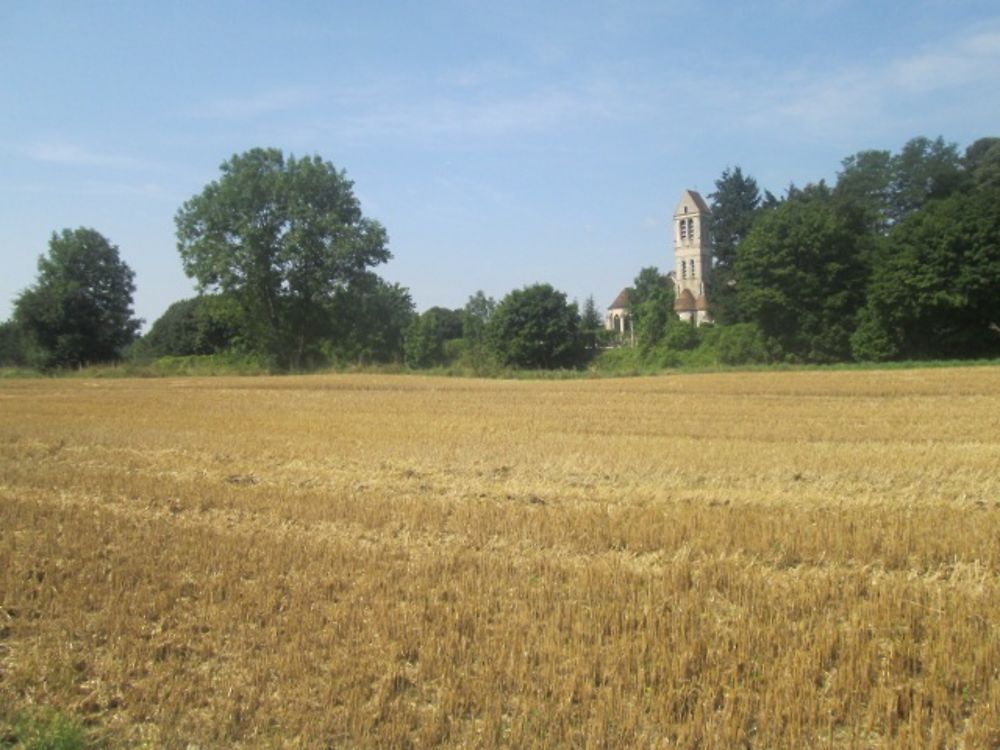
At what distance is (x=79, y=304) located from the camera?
208 feet

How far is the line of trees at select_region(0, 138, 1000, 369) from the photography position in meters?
50.8

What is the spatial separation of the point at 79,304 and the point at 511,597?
6766 cm

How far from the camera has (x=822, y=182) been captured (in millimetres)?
76938

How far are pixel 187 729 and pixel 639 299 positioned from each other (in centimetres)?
9074

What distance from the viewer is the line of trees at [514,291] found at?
5081 centimetres

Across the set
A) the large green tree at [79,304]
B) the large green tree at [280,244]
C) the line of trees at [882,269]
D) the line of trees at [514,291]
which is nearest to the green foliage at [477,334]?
the line of trees at [514,291]

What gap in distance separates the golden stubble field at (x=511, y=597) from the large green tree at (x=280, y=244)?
4319cm

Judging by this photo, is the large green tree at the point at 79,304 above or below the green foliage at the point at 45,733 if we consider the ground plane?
above

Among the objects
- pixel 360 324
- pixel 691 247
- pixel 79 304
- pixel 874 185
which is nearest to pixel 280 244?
pixel 360 324

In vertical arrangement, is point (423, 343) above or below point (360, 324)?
below

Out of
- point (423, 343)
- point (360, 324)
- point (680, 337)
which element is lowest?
point (680, 337)

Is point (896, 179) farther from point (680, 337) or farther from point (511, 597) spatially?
point (511, 597)

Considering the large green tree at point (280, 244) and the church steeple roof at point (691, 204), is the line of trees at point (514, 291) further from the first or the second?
the church steeple roof at point (691, 204)

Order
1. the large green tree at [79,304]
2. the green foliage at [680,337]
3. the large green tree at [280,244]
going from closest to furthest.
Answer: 1. the large green tree at [280,244]
2. the large green tree at [79,304]
3. the green foliage at [680,337]
